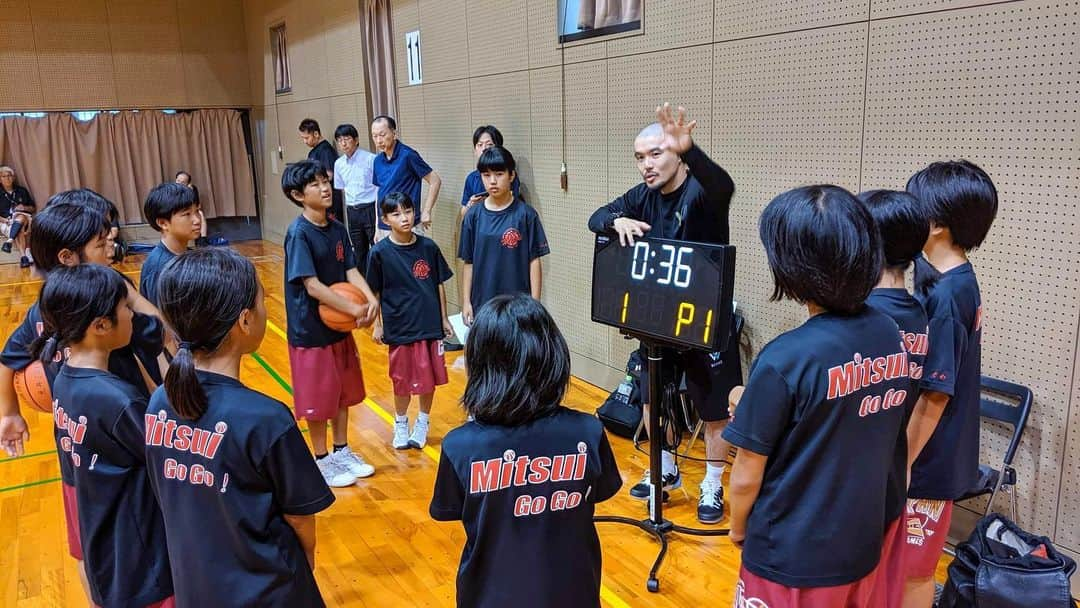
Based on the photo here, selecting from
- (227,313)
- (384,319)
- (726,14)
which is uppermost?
(726,14)

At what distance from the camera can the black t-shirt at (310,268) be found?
331 cm


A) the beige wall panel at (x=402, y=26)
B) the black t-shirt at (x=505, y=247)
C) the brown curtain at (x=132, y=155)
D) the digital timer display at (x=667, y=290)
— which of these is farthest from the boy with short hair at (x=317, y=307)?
the brown curtain at (x=132, y=155)

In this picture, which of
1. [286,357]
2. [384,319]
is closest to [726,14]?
[384,319]

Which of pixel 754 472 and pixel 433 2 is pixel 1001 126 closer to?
pixel 754 472

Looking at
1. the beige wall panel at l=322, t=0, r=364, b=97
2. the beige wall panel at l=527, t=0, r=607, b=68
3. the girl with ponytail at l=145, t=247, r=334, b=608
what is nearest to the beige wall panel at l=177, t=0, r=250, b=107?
the beige wall panel at l=322, t=0, r=364, b=97

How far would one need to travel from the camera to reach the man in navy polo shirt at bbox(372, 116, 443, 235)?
6125 mm

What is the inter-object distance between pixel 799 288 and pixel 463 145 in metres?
4.99

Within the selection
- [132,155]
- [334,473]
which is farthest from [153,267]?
[132,155]

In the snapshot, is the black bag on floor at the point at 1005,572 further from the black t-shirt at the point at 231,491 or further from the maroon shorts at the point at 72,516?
the maroon shorts at the point at 72,516

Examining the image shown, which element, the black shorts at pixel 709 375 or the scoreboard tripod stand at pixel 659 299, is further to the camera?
the black shorts at pixel 709 375

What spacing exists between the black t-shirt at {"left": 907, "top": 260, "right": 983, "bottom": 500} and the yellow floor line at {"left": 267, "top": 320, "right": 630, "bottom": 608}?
3.69 ft

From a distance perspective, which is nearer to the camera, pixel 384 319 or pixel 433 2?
pixel 384 319

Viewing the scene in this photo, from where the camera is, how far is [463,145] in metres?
6.18

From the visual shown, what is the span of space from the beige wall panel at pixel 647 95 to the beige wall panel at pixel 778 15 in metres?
0.17
